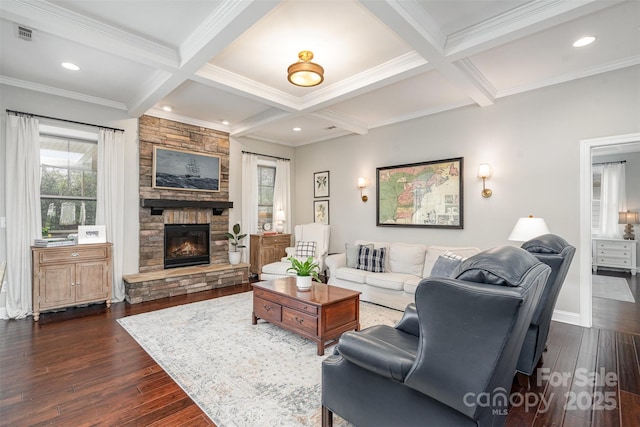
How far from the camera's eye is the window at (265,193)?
22.3 ft

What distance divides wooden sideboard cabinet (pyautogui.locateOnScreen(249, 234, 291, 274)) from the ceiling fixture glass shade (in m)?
3.60

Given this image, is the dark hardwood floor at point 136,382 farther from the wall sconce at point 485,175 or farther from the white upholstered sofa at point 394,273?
the wall sconce at point 485,175

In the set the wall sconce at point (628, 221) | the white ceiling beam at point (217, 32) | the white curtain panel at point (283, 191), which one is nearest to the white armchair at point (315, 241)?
the white curtain panel at point (283, 191)

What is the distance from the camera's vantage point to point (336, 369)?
173cm

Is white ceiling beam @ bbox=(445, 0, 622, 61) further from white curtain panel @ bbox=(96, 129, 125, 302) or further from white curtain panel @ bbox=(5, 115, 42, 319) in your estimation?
white curtain panel @ bbox=(5, 115, 42, 319)

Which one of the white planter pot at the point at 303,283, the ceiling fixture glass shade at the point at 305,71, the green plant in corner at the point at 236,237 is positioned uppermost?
the ceiling fixture glass shade at the point at 305,71

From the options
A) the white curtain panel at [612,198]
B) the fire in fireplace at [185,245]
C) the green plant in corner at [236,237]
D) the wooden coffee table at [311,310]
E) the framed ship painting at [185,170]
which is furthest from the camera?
the white curtain panel at [612,198]

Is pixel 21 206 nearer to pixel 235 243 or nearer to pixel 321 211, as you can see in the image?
pixel 235 243

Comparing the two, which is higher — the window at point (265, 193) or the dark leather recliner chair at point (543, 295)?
the window at point (265, 193)

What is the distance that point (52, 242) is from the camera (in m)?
3.97

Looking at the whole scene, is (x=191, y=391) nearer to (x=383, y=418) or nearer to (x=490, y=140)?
(x=383, y=418)

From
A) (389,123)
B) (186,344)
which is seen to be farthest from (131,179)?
(389,123)

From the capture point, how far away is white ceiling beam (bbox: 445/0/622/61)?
2285 millimetres

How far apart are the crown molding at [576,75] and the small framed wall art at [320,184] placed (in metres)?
3.45
